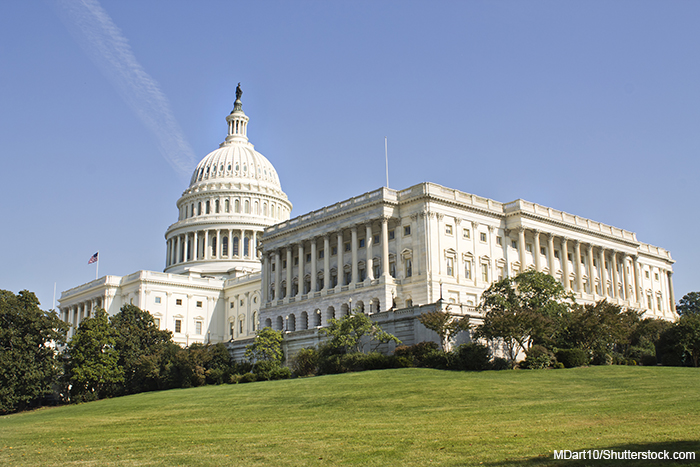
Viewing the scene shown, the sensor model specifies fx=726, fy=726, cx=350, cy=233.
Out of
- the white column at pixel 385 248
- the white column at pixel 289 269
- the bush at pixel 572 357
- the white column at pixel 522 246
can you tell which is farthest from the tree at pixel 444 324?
the white column at pixel 289 269

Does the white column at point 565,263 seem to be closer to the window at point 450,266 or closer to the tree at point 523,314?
the window at point 450,266

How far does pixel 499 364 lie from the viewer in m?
57.4

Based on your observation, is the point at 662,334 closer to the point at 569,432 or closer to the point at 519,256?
the point at 519,256

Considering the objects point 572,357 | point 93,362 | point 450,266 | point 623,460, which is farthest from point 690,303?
point 623,460

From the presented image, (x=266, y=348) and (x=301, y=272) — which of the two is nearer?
(x=266, y=348)

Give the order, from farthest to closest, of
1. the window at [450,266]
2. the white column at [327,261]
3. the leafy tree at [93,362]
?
the white column at [327,261], the window at [450,266], the leafy tree at [93,362]

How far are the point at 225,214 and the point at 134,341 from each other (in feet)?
225

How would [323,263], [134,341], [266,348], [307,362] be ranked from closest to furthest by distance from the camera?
[307,362]
[266,348]
[134,341]
[323,263]

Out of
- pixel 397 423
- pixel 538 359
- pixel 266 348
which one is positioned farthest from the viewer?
pixel 266 348

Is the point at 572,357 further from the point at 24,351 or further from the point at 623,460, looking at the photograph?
the point at 24,351

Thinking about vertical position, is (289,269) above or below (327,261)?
below

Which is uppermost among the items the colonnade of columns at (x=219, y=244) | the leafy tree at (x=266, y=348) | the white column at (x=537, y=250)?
the colonnade of columns at (x=219, y=244)

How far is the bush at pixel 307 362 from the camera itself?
66.6m

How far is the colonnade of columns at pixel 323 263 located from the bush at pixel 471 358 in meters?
26.5
